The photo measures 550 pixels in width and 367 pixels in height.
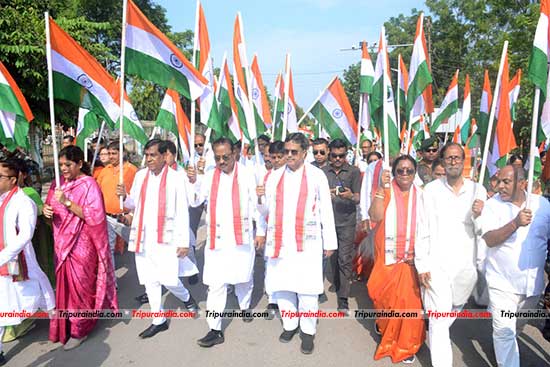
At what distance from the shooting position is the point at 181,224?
423 cm

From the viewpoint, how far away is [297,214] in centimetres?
398

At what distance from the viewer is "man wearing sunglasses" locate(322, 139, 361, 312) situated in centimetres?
487

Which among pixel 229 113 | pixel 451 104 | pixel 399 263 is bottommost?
pixel 399 263

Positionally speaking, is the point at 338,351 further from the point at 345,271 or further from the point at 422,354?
the point at 345,271

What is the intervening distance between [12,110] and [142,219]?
1512mm

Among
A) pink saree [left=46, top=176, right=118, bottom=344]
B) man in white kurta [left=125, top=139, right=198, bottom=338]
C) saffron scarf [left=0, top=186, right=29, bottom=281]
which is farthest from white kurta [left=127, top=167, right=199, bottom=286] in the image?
saffron scarf [left=0, top=186, right=29, bottom=281]

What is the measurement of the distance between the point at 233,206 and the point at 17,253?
1.79 metres

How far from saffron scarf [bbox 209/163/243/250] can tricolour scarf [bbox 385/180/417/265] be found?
52.0 inches

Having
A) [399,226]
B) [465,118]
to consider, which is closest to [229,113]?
[399,226]

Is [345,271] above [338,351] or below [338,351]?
above

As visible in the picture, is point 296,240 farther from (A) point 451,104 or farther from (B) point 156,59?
(A) point 451,104

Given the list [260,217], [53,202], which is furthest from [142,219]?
[260,217]

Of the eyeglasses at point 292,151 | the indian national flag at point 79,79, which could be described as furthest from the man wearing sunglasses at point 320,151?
the indian national flag at point 79,79

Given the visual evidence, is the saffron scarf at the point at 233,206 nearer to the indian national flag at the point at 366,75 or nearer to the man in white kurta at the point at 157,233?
the man in white kurta at the point at 157,233
